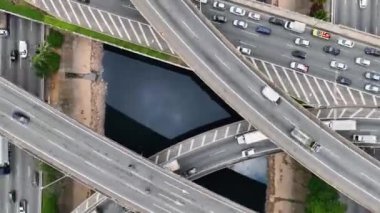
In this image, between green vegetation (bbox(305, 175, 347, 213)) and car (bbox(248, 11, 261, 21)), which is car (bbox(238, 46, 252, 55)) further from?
green vegetation (bbox(305, 175, 347, 213))

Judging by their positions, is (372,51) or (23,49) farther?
(23,49)

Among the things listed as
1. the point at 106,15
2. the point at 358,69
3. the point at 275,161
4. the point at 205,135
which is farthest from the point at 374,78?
the point at 106,15

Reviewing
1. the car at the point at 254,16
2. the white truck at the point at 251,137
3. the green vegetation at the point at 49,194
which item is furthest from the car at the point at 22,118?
the car at the point at 254,16

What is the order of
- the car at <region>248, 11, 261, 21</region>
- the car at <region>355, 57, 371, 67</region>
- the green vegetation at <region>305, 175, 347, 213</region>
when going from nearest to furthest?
the car at <region>355, 57, 371, 67</region> < the green vegetation at <region>305, 175, 347, 213</region> < the car at <region>248, 11, 261, 21</region>

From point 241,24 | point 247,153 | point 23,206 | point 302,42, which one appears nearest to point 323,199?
point 247,153

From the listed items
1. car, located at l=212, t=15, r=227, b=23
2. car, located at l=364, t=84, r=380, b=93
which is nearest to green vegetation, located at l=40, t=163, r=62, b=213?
car, located at l=212, t=15, r=227, b=23

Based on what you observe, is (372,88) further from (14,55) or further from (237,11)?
(14,55)

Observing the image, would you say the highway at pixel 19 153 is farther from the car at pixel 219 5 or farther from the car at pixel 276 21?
the car at pixel 276 21
